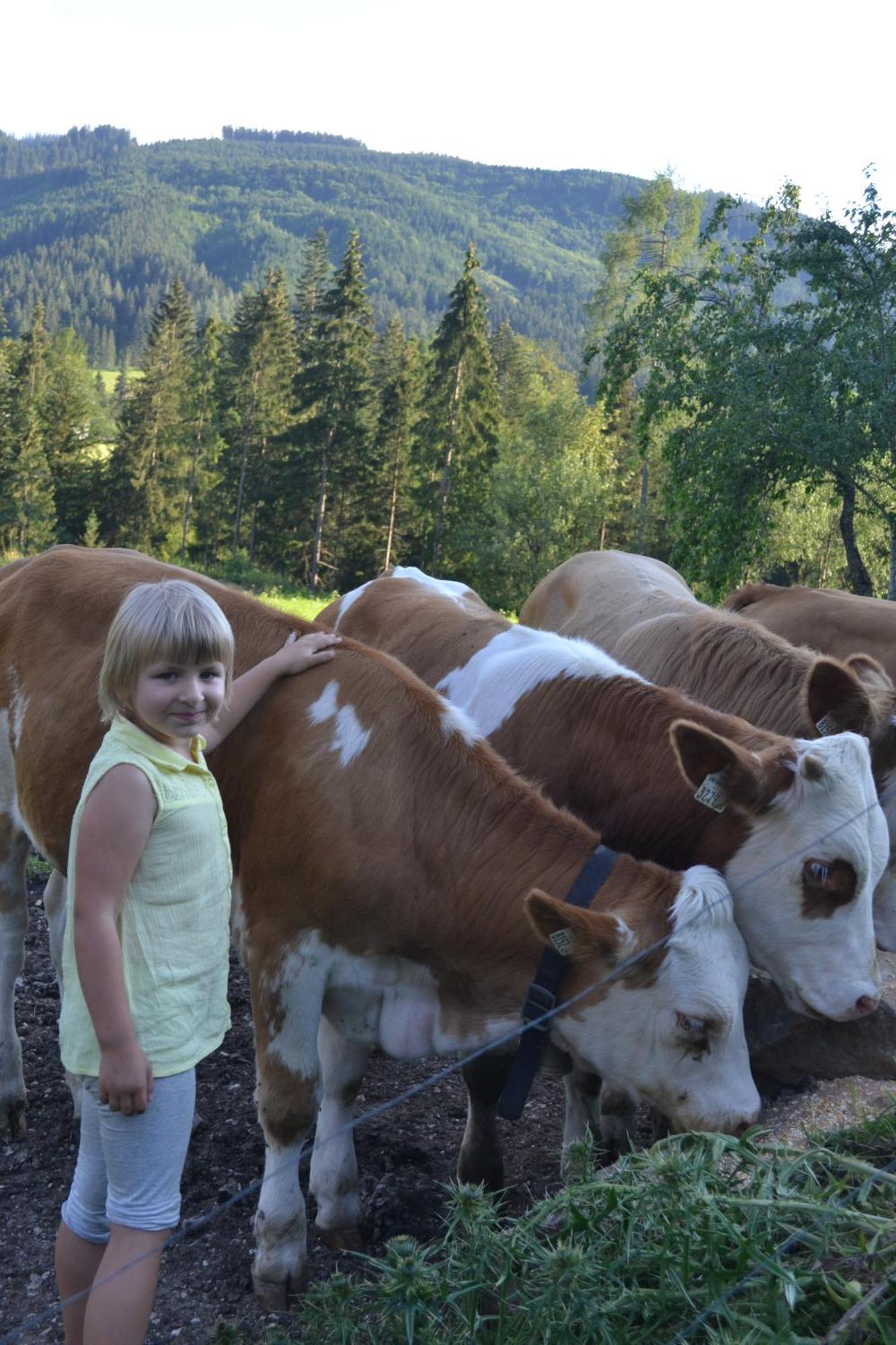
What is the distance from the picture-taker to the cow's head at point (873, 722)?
15.3 feet

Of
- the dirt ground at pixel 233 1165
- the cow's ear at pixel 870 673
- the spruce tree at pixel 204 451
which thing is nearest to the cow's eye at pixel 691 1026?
the dirt ground at pixel 233 1165

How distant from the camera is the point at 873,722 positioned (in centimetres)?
482

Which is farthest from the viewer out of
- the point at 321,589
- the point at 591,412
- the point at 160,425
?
the point at 160,425

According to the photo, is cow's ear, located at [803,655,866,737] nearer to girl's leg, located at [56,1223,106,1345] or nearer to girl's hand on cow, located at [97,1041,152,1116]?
girl's hand on cow, located at [97,1041,152,1116]

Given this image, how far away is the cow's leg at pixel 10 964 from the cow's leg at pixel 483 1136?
171 centimetres

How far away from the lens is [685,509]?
61.0 ft

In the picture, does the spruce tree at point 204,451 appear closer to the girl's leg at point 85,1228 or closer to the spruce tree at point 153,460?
the spruce tree at point 153,460

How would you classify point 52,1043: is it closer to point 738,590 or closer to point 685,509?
point 738,590

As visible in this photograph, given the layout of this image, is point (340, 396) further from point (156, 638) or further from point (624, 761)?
point (156, 638)

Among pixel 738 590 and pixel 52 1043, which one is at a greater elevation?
pixel 738 590

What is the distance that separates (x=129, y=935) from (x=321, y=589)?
148ft

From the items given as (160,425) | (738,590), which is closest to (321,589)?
(160,425)

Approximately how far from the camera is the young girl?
256 cm

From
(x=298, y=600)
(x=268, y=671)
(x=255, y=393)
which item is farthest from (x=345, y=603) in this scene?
(x=255, y=393)
